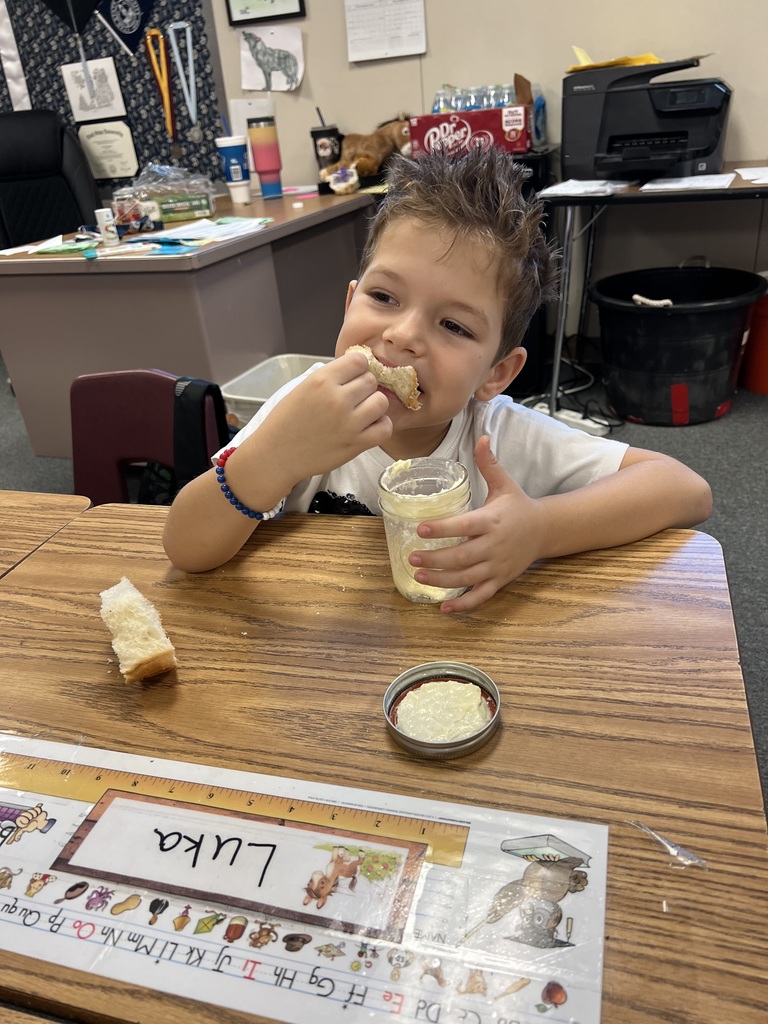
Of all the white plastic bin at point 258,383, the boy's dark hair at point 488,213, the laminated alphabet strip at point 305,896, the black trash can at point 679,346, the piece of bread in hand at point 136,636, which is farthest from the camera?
the black trash can at point 679,346

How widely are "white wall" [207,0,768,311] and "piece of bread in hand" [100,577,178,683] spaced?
2958 mm

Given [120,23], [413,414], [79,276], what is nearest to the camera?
[413,414]

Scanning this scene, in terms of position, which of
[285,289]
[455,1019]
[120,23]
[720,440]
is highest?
[120,23]

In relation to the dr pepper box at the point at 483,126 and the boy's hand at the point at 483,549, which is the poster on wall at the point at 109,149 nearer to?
the dr pepper box at the point at 483,126

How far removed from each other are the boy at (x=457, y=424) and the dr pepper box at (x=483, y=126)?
1.94 metres

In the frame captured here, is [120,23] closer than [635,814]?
No

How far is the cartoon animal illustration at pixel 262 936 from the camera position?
418 millimetres

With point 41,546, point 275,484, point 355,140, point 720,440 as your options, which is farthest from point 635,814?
point 355,140

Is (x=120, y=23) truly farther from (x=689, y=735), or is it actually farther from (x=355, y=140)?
(x=689, y=735)

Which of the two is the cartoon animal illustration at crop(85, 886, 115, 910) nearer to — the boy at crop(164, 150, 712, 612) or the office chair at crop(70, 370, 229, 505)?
the boy at crop(164, 150, 712, 612)

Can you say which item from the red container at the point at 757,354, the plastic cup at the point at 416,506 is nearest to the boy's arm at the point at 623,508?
the plastic cup at the point at 416,506

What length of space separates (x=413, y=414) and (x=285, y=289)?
2008 mm

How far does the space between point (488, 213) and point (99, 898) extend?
0.77m

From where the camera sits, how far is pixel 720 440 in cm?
257
